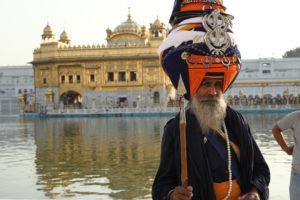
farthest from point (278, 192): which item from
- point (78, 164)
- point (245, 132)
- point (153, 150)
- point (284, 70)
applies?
point (284, 70)

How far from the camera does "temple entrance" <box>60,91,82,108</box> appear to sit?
4497 cm

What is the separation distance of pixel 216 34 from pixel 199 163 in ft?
2.38

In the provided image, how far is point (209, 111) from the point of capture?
259 centimetres

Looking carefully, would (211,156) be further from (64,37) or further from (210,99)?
(64,37)

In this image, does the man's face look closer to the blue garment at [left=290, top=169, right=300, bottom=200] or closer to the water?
the blue garment at [left=290, top=169, right=300, bottom=200]

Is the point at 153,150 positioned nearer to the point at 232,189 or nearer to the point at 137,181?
the point at 137,181

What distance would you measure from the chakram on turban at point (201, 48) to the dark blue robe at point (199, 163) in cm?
22

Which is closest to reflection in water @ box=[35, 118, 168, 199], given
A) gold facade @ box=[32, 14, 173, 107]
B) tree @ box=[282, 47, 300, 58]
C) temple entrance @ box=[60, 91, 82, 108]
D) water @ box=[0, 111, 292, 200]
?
water @ box=[0, 111, 292, 200]

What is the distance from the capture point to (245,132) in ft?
8.53

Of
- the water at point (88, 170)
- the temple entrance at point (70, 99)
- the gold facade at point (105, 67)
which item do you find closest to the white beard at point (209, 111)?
the water at point (88, 170)

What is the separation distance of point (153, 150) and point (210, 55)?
9219mm

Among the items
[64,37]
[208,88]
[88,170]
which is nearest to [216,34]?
[208,88]

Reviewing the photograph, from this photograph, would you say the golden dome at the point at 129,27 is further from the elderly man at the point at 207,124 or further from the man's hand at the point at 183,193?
the man's hand at the point at 183,193

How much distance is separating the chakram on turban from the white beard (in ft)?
0.25
